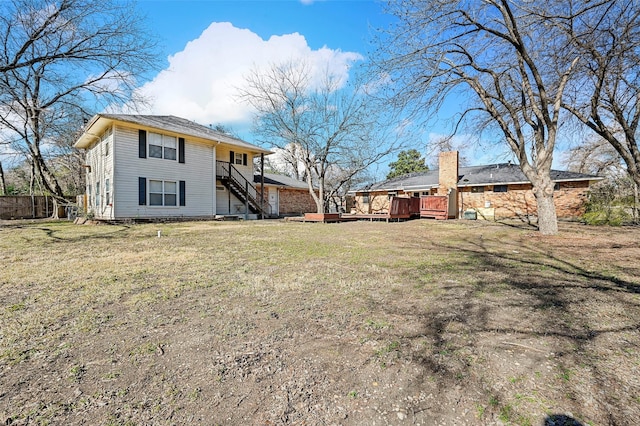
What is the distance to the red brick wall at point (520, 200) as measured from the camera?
18.0 meters

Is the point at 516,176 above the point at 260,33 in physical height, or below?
below

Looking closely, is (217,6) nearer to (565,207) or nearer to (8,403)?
(8,403)

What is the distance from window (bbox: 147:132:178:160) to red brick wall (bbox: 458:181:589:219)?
19.2 metres

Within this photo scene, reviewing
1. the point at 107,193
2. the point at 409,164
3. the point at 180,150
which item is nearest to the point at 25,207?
the point at 107,193

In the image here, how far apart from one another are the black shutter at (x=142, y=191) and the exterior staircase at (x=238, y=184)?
4.24 m

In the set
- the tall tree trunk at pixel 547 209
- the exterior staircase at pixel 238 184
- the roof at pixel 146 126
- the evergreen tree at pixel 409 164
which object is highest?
the evergreen tree at pixel 409 164

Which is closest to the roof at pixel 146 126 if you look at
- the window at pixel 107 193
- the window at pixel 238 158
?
the window at pixel 238 158

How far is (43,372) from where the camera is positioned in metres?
1.95

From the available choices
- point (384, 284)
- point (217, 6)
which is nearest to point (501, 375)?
point (384, 284)

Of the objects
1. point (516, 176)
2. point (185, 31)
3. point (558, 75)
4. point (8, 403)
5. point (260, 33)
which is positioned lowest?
point (8, 403)

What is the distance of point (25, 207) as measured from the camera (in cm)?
1958

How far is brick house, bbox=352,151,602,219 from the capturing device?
1809cm

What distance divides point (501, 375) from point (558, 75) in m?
12.5

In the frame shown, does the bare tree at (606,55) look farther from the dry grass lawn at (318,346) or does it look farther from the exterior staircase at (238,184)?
the exterior staircase at (238,184)
